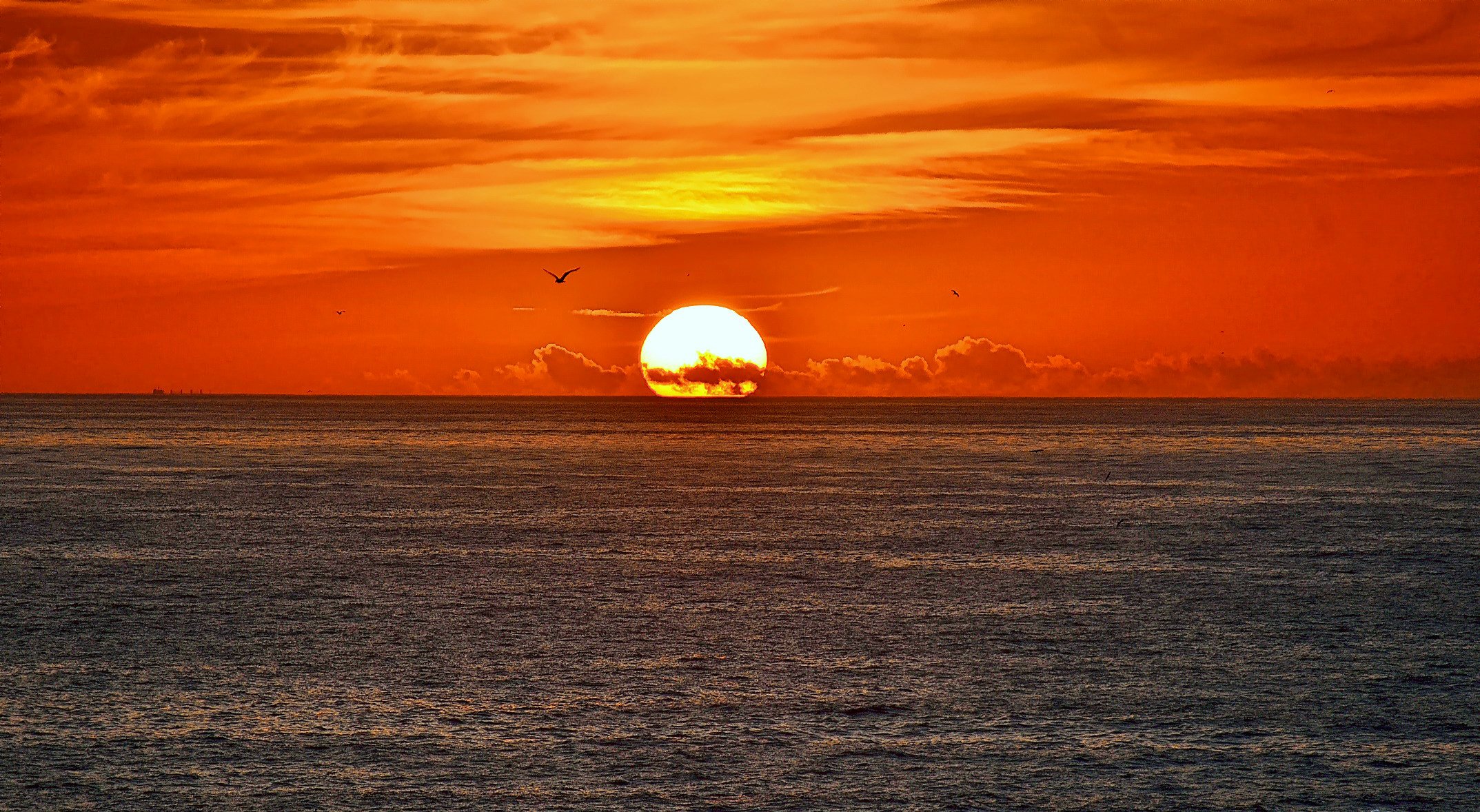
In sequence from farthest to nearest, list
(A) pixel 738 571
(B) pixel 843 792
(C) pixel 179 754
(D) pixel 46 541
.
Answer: (D) pixel 46 541, (A) pixel 738 571, (C) pixel 179 754, (B) pixel 843 792

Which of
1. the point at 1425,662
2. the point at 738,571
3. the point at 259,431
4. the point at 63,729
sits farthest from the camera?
the point at 259,431

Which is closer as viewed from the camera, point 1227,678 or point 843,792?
point 843,792

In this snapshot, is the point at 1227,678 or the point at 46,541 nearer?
the point at 1227,678

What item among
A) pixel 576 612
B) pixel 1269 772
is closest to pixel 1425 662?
pixel 1269 772

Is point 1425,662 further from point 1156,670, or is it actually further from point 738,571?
point 738,571

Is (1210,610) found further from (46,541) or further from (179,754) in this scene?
(46,541)

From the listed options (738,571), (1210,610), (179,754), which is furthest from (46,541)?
(1210,610)
